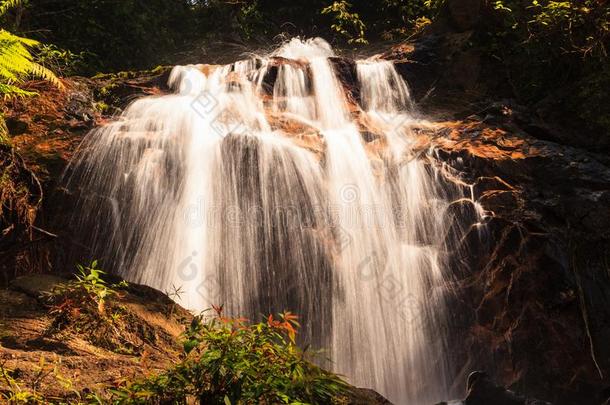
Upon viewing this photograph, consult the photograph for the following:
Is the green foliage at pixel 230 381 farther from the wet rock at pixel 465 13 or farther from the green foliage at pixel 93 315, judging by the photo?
the wet rock at pixel 465 13

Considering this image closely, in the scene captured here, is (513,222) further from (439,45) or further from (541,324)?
(439,45)

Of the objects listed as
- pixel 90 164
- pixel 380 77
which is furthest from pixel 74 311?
pixel 380 77

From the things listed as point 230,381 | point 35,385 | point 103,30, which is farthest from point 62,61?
point 230,381

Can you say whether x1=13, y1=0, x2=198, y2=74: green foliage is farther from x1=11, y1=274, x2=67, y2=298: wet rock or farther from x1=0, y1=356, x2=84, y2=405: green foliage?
x1=0, y1=356, x2=84, y2=405: green foliage

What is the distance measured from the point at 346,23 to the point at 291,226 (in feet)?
30.0

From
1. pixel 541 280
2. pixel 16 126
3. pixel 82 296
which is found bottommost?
pixel 541 280

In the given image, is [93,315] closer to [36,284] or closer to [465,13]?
[36,284]

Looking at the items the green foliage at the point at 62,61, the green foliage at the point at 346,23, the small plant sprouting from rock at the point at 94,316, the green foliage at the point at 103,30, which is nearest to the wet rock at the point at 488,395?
the small plant sprouting from rock at the point at 94,316

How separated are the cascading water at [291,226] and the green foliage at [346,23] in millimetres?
6457

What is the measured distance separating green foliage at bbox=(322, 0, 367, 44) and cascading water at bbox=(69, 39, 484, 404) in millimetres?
6457

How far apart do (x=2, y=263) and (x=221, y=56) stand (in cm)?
905

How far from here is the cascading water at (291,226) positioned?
5379mm

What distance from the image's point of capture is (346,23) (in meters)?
13.6

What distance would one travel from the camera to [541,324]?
18.2 feet
